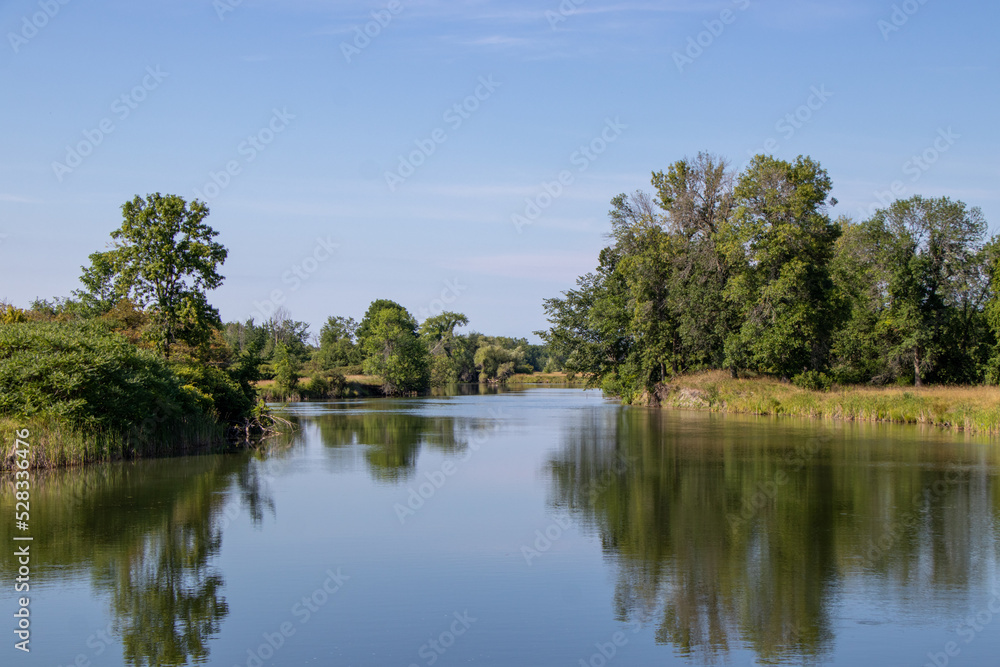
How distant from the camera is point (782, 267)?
42.2 m

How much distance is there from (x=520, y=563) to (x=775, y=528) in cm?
474

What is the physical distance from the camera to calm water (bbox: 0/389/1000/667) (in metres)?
8.58

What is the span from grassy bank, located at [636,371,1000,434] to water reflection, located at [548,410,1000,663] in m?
5.02

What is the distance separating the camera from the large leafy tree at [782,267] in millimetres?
41969

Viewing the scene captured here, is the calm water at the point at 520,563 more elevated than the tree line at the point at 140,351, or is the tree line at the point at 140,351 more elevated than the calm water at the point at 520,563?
the tree line at the point at 140,351

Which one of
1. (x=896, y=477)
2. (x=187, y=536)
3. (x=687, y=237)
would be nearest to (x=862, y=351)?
(x=687, y=237)

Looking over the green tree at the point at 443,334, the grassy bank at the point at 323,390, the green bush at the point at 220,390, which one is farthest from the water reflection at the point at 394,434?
the green tree at the point at 443,334

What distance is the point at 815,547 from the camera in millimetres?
12461

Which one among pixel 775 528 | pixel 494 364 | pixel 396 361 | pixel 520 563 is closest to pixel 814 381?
pixel 775 528

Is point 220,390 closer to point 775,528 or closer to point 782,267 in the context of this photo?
point 775,528

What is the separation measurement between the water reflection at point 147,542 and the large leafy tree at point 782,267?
1168 inches

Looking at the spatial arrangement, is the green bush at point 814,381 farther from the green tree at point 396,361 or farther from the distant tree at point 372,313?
the distant tree at point 372,313

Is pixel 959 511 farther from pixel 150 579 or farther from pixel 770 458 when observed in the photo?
pixel 150 579

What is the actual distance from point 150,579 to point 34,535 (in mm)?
3973
